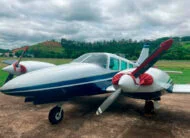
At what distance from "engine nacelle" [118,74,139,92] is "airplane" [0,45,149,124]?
1797 mm

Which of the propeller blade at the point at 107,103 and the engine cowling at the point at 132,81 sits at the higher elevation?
the engine cowling at the point at 132,81

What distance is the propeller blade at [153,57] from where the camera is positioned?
5.71 metres

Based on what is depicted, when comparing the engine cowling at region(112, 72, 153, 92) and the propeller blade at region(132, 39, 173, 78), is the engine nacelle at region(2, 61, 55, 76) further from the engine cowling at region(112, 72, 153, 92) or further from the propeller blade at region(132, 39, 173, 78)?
the propeller blade at region(132, 39, 173, 78)

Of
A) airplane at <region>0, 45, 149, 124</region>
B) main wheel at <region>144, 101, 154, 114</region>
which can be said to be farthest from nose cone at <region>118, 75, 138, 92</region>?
main wheel at <region>144, 101, 154, 114</region>

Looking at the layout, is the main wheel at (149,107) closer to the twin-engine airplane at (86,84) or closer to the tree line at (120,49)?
the twin-engine airplane at (86,84)

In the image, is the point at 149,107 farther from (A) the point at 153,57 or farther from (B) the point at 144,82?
(A) the point at 153,57

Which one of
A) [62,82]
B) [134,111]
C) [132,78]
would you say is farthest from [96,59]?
[134,111]

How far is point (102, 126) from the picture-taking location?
22.6ft

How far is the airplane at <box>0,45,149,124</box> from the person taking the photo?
627cm

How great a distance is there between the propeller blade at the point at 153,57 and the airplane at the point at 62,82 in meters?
2.13

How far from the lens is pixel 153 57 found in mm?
6191

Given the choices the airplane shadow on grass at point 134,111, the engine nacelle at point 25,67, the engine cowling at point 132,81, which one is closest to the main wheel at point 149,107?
the airplane shadow on grass at point 134,111

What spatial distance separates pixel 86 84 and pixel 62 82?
1.20 meters

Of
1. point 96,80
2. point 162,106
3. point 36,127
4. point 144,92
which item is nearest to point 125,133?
point 144,92
